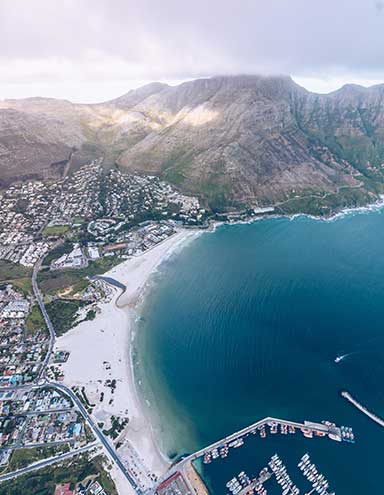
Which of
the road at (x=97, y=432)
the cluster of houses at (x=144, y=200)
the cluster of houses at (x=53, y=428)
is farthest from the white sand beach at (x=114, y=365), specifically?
the cluster of houses at (x=144, y=200)

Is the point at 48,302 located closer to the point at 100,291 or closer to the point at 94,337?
the point at 100,291

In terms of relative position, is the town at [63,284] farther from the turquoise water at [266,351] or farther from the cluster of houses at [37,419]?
the turquoise water at [266,351]

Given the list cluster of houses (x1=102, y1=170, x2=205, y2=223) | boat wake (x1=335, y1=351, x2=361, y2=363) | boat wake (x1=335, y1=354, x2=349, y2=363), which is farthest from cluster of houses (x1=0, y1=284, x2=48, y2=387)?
boat wake (x1=335, y1=351, x2=361, y2=363)

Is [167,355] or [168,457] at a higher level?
[167,355]

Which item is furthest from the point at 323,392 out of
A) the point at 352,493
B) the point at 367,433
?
the point at 352,493

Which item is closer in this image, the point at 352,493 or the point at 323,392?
the point at 352,493

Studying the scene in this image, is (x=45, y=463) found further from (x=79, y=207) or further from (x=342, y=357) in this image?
(x=79, y=207)

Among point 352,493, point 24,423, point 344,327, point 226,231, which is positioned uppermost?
point 226,231
